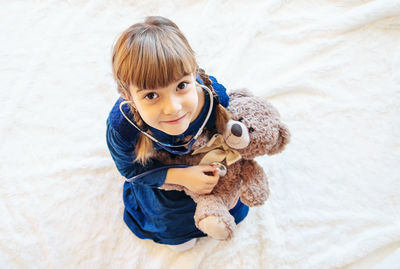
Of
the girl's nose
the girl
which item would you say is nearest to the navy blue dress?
the girl

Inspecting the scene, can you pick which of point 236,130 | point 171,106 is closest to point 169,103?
point 171,106

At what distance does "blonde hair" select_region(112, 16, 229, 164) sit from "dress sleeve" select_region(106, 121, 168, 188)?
0.15 m

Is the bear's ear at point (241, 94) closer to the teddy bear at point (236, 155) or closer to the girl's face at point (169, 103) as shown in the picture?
the teddy bear at point (236, 155)

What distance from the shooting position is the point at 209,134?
61 centimetres

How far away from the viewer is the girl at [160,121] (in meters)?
0.46

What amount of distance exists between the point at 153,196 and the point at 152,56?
15.5 inches

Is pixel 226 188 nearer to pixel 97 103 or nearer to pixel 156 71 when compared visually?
pixel 156 71

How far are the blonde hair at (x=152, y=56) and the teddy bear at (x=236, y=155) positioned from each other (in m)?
0.15

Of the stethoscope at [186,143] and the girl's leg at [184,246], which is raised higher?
the stethoscope at [186,143]

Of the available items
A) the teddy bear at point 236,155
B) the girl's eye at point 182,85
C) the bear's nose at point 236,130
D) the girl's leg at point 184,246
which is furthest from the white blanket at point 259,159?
the girl's eye at point 182,85

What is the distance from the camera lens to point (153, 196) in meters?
0.73

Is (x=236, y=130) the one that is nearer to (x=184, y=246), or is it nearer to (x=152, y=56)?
(x=152, y=56)

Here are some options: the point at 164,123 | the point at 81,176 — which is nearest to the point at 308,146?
the point at 164,123

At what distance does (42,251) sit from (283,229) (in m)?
0.63
